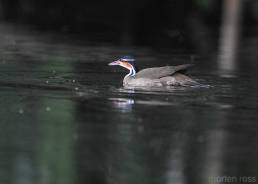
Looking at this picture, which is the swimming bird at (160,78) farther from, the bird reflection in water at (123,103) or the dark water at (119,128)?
the bird reflection in water at (123,103)

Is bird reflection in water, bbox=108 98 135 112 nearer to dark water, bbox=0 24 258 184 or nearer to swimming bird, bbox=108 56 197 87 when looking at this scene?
dark water, bbox=0 24 258 184

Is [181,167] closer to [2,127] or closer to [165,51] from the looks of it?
[2,127]

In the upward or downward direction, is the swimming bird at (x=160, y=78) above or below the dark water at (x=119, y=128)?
above

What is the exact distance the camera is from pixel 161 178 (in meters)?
10.3

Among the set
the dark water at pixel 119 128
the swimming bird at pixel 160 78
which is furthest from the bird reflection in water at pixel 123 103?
the swimming bird at pixel 160 78

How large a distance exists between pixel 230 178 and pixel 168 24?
3382cm

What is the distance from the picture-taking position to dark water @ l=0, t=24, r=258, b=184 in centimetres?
1066

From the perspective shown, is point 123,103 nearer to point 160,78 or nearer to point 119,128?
point 119,128

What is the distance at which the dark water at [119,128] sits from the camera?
10664mm

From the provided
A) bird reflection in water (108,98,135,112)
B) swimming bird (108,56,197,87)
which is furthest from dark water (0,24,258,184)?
swimming bird (108,56,197,87)

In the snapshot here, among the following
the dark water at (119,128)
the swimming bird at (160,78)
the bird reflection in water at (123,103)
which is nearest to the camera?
the dark water at (119,128)

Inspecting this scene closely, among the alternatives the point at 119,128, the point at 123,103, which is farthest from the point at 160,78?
the point at 119,128

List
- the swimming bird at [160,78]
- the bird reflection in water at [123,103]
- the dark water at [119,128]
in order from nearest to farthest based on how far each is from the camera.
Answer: the dark water at [119,128], the bird reflection in water at [123,103], the swimming bird at [160,78]

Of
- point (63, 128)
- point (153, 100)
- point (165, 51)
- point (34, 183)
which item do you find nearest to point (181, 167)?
point (34, 183)
